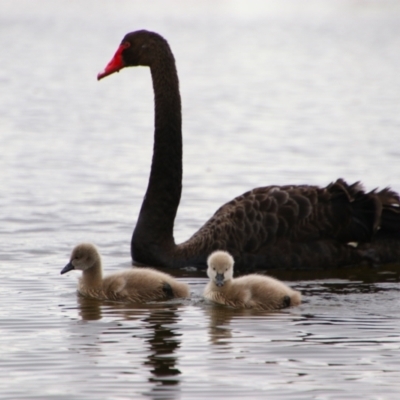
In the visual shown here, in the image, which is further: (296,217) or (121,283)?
(296,217)

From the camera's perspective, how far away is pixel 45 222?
34.0 feet

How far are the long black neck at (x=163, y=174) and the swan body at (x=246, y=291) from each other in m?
1.53

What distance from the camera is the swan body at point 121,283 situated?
7.33 meters

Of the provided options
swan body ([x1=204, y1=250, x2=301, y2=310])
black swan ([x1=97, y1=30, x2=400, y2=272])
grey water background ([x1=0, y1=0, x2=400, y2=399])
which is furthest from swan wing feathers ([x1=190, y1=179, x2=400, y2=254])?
swan body ([x1=204, y1=250, x2=301, y2=310])

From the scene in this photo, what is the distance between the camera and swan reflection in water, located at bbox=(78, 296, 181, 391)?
5.87 m

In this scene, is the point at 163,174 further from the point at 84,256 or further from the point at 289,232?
the point at 84,256

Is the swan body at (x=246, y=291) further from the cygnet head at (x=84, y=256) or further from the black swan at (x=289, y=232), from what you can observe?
the black swan at (x=289, y=232)

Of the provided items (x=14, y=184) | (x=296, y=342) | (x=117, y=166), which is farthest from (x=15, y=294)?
(x=117, y=166)

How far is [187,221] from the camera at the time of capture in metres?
10.6

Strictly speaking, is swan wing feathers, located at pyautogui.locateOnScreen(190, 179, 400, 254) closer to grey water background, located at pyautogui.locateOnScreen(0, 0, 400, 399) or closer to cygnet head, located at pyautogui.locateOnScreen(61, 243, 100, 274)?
grey water background, located at pyautogui.locateOnScreen(0, 0, 400, 399)

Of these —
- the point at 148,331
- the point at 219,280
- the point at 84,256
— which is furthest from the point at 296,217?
the point at 148,331

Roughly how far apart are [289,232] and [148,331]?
6.84 feet

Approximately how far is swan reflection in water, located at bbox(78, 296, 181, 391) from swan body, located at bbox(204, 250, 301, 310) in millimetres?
288

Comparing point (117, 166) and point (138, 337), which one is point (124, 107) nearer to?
point (117, 166)
